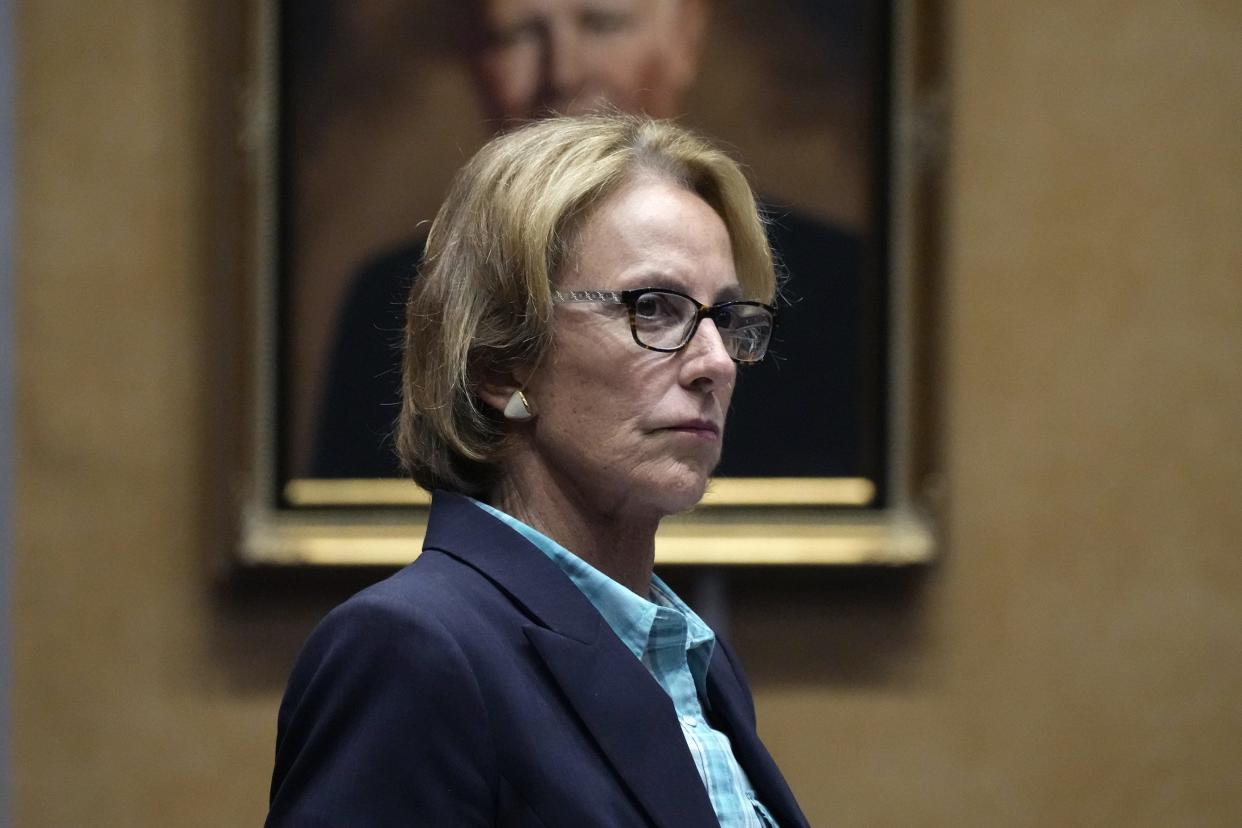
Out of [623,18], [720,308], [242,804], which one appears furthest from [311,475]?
[720,308]

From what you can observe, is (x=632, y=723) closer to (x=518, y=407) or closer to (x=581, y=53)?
(x=518, y=407)

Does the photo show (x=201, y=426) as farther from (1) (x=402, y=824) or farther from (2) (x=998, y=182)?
(1) (x=402, y=824)

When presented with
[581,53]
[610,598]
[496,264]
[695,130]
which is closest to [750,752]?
[610,598]

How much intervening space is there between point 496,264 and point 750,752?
67 cm

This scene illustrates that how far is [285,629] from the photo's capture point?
3383 millimetres

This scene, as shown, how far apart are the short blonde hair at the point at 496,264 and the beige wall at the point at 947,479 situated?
5.50 ft

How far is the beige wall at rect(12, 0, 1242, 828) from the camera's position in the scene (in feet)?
11.1

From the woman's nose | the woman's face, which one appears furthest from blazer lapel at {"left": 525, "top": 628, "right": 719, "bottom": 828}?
the woman's nose

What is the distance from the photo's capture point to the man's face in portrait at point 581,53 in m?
3.36

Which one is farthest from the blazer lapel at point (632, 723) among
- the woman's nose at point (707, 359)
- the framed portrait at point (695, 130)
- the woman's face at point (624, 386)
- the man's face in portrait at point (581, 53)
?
the man's face in portrait at point (581, 53)

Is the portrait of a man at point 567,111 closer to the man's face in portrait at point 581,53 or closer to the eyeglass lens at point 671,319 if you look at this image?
the man's face in portrait at point 581,53

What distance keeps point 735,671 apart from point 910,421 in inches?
58.9

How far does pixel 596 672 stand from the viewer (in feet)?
5.11

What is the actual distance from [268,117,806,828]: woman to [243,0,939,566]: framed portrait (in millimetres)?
1506
